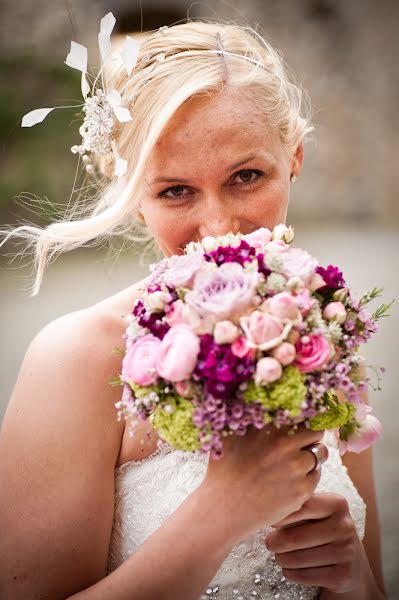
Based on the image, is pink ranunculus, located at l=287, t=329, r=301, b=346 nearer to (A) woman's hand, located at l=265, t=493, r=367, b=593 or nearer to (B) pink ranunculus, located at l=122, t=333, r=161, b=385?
(B) pink ranunculus, located at l=122, t=333, r=161, b=385

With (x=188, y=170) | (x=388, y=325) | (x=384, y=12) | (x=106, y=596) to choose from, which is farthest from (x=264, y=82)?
(x=388, y=325)

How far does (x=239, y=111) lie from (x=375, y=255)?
506cm

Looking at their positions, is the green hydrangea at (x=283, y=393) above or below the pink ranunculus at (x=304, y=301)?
below

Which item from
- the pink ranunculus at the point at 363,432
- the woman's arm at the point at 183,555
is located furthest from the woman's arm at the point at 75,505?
the pink ranunculus at the point at 363,432

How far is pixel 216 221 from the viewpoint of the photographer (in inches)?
70.3

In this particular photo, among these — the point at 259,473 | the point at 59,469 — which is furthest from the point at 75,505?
Result: the point at 259,473

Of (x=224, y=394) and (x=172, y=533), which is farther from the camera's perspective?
(x=172, y=533)

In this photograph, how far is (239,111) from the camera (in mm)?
1762

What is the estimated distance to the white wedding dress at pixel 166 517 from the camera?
5.45 ft

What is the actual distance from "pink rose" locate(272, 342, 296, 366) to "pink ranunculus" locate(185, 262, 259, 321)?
0.11 m

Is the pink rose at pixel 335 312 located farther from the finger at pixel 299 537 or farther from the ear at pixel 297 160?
the ear at pixel 297 160

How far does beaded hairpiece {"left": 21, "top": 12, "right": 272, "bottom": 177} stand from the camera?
174cm

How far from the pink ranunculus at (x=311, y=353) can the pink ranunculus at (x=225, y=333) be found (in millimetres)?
134

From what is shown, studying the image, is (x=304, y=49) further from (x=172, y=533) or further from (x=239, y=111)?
(x=172, y=533)
